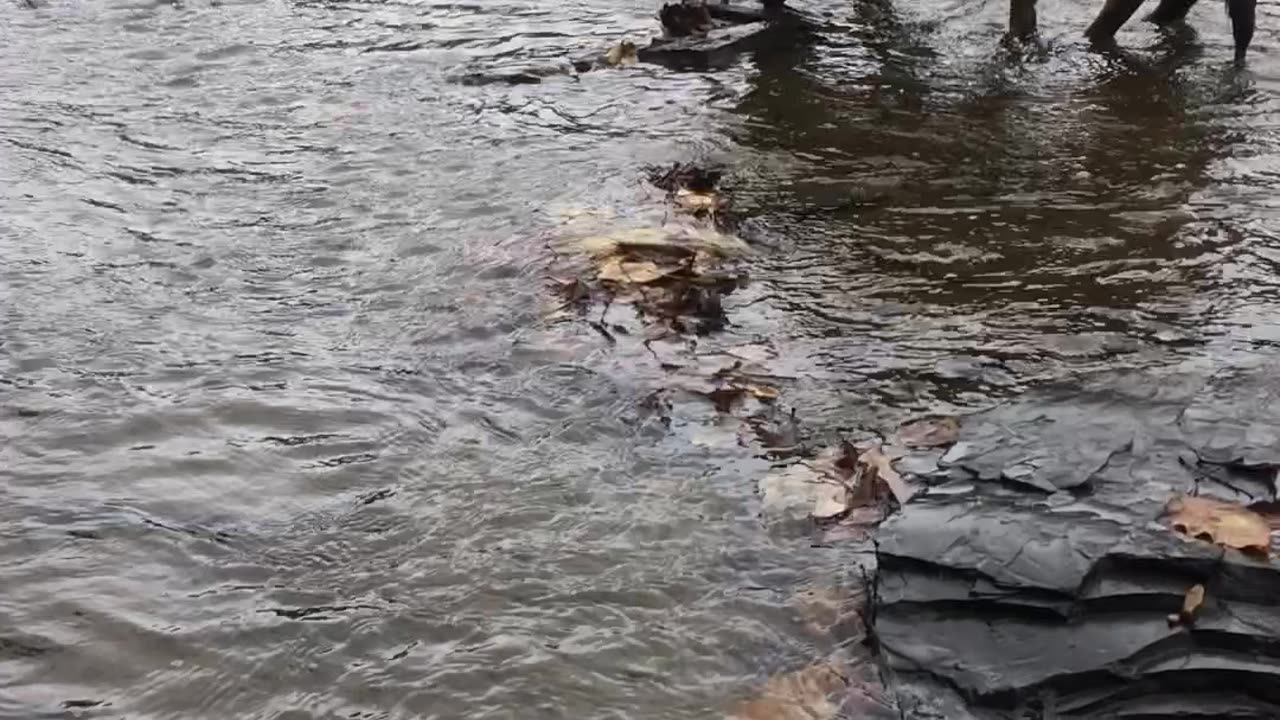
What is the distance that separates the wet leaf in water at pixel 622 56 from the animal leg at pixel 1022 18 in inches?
98.2

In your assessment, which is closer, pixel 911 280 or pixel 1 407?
pixel 1 407

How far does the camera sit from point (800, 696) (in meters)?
3.18

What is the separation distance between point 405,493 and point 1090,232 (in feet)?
11.2

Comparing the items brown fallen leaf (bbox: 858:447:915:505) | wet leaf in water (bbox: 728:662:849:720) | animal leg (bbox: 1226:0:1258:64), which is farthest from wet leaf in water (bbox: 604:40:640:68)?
wet leaf in water (bbox: 728:662:849:720)

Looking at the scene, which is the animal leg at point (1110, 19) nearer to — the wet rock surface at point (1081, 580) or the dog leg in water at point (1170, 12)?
the dog leg in water at point (1170, 12)

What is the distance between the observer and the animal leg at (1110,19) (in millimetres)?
8250

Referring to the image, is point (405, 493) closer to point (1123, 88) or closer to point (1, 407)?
point (1, 407)

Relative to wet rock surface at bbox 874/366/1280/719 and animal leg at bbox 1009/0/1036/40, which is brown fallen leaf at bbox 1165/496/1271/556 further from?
animal leg at bbox 1009/0/1036/40

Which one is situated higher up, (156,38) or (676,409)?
(156,38)

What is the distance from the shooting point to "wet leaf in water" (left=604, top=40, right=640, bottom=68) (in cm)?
855

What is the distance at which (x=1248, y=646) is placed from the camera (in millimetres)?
2938

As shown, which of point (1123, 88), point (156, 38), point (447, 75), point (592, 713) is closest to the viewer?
point (592, 713)

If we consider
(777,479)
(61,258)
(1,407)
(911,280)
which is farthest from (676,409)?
(61,258)

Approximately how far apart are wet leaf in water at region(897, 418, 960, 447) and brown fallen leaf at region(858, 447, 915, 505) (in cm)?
12
